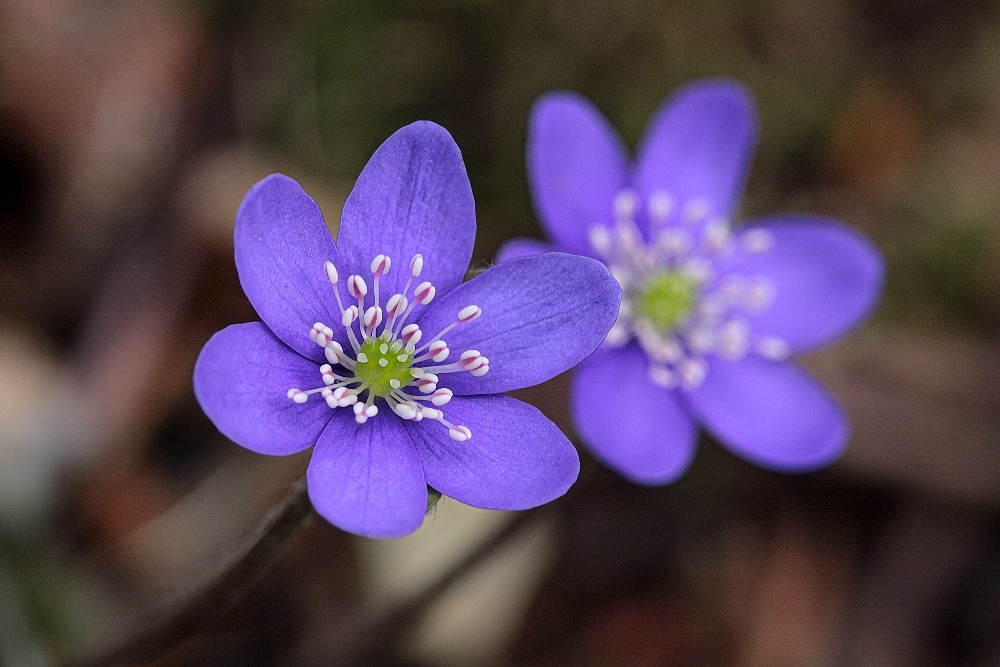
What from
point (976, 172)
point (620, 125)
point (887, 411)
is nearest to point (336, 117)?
point (620, 125)

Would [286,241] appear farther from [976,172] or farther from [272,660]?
[976,172]

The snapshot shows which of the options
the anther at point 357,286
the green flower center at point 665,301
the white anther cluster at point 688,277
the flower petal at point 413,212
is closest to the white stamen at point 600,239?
the white anther cluster at point 688,277

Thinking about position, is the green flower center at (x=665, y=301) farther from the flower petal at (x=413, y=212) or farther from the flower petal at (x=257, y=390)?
the flower petal at (x=257, y=390)

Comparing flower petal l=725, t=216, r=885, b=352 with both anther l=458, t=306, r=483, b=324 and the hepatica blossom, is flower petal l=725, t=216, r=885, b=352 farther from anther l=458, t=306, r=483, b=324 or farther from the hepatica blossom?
anther l=458, t=306, r=483, b=324

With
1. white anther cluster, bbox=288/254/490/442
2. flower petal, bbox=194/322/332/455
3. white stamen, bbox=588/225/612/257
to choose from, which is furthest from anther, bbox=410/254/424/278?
white stamen, bbox=588/225/612/257

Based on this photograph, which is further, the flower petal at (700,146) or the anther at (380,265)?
the flower petal at (700,146)

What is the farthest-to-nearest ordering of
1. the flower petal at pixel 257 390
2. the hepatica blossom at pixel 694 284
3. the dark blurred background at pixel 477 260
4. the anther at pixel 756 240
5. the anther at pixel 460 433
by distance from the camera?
the dark blurred background at pixel 477 260 < the anther at pixel 756 240 < the hepatica blossom at pixel 694 284 < the anther at pixel 460 433 < the flower petal at pixel 257 390

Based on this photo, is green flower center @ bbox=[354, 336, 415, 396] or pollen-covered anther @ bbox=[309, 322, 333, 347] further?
green flower center @ bbox=[354, 336, 415, 396]

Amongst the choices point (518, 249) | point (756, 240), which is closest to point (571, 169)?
point (518, 249)
